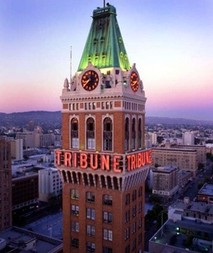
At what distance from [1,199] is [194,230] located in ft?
239

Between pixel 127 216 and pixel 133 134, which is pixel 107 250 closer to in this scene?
pixel 127 216

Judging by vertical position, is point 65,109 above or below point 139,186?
above

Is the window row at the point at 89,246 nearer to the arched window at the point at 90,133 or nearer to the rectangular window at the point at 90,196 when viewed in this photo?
the rectangular window at the point at 90,196

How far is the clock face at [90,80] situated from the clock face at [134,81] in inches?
229

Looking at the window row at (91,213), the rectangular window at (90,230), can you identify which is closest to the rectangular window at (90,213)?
the window row at (91,213)

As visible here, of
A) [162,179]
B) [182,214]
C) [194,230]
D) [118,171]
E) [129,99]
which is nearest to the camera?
[118,171]

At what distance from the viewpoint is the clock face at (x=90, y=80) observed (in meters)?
49.7

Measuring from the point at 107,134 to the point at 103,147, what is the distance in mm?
2109

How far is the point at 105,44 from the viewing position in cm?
5169

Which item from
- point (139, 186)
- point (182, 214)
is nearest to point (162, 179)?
point (182, 214)

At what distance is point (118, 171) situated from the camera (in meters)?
46.6

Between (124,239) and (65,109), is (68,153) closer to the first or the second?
(65,109)

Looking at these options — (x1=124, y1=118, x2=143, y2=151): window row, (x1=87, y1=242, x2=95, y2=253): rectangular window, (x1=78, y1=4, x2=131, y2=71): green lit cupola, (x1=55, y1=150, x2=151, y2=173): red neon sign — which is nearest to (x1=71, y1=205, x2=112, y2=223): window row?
(x1=87, y1=242, x2=95, y2=253): rectangular window

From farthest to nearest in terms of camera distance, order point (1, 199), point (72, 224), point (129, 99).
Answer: point (1, 199)
point (72, 224)
point (129, 99)
